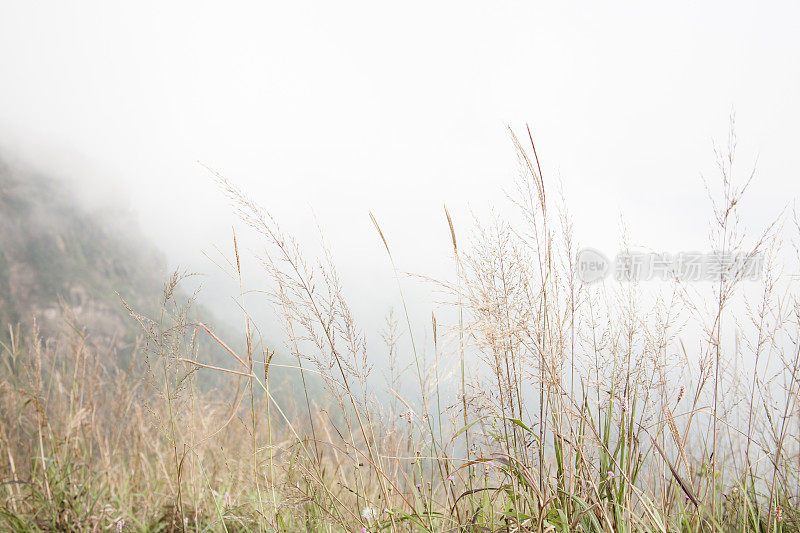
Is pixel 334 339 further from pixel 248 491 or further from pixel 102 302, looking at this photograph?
pixel 102 302

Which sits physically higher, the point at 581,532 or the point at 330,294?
the point at 330,294

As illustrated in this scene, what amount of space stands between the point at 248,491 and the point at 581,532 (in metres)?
1.91

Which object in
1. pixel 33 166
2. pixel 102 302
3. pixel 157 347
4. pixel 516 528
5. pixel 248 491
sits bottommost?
pixel 102 302

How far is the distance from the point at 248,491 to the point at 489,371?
176 cm

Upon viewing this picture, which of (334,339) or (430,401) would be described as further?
(430,401)

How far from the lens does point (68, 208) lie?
90.6 m

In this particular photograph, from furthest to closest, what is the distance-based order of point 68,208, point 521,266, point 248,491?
point 68,208, point 248,491, point 521,266

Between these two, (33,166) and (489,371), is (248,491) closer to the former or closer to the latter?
(489,371)

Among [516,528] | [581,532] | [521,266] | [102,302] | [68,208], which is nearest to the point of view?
[516,528]

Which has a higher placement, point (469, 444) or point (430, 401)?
point (430, 401)

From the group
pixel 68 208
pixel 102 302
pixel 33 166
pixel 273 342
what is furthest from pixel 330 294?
pixel 33 166

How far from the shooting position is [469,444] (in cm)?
173

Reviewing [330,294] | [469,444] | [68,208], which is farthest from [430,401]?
[68,208]

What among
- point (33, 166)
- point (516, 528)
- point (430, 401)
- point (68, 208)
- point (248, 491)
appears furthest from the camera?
point (33, 166)
